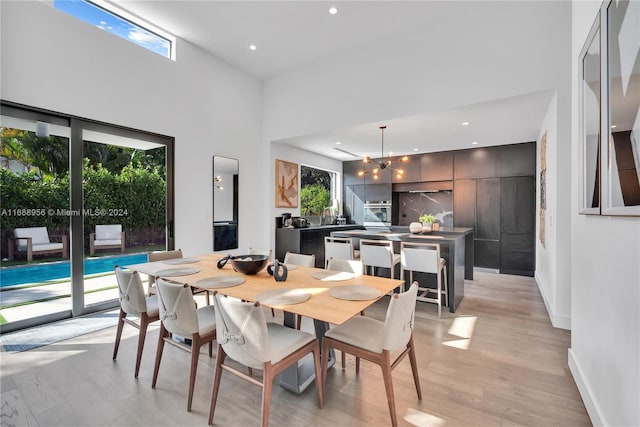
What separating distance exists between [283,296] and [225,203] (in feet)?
11.3

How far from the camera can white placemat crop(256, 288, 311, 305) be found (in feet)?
5.10

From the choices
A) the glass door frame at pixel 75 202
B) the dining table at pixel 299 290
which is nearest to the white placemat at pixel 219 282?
the dining table at pixel 299 290

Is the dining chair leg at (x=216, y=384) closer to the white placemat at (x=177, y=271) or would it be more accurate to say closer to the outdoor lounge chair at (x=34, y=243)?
the white placemat at (x=177, y=271)

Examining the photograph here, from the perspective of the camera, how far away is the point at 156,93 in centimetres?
377

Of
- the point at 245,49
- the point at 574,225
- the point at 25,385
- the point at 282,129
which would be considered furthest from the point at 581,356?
the point at 245,49

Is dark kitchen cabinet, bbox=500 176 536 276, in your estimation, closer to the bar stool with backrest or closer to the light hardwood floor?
the light hardwood floor

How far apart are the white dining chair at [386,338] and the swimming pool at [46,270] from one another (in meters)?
3.20

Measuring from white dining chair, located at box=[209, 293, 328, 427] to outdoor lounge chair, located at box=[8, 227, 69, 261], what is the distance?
9.01ft

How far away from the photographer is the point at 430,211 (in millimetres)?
6680

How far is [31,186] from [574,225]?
5078 millimetres

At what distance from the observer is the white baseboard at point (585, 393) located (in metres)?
1.50

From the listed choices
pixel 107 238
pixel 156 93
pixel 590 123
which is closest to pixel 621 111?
pixel 590 123

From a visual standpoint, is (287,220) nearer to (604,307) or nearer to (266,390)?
(266,390)

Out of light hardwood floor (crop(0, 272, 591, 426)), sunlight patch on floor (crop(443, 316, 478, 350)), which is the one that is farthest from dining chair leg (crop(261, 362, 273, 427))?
sunlight patch on floor (crop(443, 316, 478, 350))
